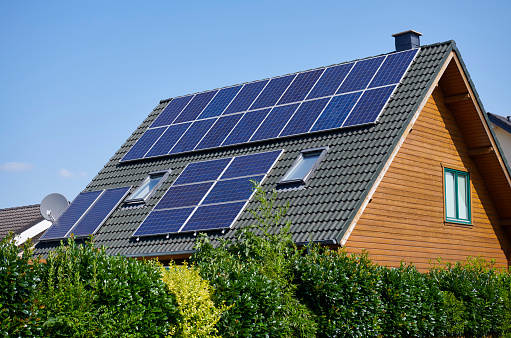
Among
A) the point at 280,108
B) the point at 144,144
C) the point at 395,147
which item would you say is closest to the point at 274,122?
the point at 280,108

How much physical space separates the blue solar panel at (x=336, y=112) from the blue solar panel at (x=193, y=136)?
4.80 m

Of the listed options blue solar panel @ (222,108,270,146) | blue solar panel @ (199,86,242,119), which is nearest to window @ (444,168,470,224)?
blue solar panel @ (222,108,270,146)

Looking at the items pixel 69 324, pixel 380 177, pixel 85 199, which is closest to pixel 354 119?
pixel 380 177

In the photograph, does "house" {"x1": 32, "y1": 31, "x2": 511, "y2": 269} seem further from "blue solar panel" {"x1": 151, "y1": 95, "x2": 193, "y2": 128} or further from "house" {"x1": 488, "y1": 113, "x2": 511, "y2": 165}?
"house" {"x1": 488, "y1": 113, "x2": 511, "y2": 165}

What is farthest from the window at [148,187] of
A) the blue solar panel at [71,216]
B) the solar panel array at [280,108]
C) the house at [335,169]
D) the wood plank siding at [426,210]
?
the wood plank siding at [426,210]

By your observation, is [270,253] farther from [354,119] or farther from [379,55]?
[379,55]

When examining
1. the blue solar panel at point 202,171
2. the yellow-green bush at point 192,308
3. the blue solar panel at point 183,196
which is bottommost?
the yellow-green bush at point 192,308

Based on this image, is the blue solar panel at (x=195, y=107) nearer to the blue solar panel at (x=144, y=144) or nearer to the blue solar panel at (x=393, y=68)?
the blue solar panel at (x=144, y=144)

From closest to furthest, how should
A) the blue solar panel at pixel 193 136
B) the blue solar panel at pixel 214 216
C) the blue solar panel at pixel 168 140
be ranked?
the blue solar panel at pixel 214 216
the blue solar panel at pixel 193 136
the blue solar panel at pixel 168 140

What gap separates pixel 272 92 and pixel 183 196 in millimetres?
5812

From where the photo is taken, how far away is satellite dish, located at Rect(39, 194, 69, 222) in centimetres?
2459

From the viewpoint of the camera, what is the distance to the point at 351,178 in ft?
55.5

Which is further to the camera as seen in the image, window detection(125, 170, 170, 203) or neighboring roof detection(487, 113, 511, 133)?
neighboring roof detection(487, 113, 511, 133)

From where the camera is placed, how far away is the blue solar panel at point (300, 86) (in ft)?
71.2
